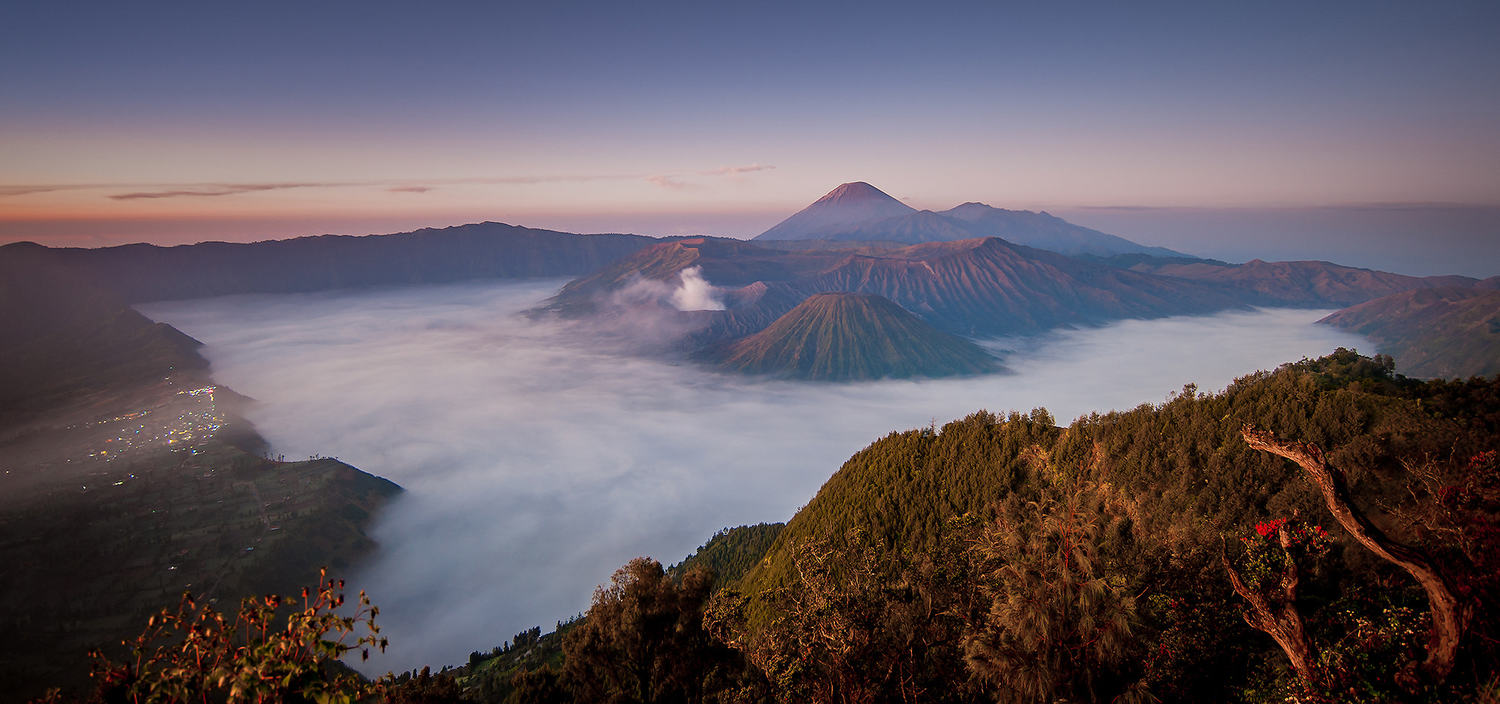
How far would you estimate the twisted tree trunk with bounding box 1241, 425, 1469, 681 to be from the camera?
29.1ft

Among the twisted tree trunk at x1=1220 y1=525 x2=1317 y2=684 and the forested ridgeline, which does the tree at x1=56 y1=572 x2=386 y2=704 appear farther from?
the twisted tree trunk at x1=1220 y1=525 x2=1317 y2=684

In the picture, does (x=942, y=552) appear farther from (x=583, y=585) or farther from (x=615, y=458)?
(x=615, y=458)

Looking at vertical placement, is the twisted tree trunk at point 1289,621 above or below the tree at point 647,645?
above

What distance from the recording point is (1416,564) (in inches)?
348

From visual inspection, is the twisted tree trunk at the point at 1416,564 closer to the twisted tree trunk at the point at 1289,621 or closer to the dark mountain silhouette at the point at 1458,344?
the twisted tree trunk at the point at 1289,621

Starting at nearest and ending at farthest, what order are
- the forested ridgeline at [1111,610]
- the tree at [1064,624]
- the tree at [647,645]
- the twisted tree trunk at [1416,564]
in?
the twisted tree trunk at [1416,564], the forested ridgeline at [1111,610], the tree at [1064,624], the tree at [647,645]

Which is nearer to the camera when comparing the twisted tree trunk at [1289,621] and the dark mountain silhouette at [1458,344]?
the twisted tree trunk at [1289,621]

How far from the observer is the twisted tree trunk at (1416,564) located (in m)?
8.88

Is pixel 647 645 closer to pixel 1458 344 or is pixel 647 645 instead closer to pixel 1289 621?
pixel 1289 621

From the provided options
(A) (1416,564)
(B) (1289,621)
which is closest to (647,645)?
(B) (1289,621)

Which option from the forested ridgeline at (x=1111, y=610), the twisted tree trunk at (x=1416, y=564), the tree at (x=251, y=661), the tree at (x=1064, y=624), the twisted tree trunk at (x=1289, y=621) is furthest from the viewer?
the tree at (x=1064, y=624)

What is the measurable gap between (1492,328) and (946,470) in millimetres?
221722

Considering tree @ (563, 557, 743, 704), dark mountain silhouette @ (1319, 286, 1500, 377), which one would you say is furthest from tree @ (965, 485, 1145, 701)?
dark mountain silhouette @ (1319, 286, 1500, 377)

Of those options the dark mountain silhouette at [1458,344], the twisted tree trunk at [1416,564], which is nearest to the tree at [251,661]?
the twisted tree trunk at [1416,564]
